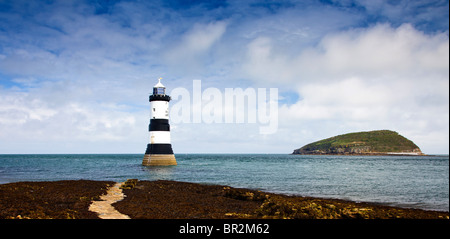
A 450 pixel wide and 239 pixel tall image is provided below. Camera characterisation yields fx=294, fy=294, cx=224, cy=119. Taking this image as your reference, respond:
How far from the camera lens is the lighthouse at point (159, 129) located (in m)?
51.2

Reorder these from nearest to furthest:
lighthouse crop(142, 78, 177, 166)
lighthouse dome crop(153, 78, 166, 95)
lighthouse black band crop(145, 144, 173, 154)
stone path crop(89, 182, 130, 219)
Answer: stone path crop(89, 182, 130, 219) → lighthouse crop(142, 78, 177, 166) → lighthouse dome crop(153, 78, 166, 95) → lighthouse black band crop(145, 144, 173, 154)

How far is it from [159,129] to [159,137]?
149cm

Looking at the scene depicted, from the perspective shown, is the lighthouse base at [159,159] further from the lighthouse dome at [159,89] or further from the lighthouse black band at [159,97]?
the lighthouse dome at [159,89]

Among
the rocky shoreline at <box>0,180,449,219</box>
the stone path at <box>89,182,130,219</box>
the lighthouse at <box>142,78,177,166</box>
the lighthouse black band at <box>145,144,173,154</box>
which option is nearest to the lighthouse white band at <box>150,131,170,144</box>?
the lighthouse at <box>142,78,177,166</box>

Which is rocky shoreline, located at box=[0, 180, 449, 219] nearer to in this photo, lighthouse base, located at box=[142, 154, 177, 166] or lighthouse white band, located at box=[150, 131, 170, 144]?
lighthouse white band, located at box=[150, 131, 170, 144]

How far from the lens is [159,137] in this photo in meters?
51.6

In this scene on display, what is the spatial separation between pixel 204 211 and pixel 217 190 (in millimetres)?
9113

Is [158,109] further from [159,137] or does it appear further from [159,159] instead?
[159,159]

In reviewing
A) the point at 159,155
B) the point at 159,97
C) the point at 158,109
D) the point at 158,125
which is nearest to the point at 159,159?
the point at 159,155

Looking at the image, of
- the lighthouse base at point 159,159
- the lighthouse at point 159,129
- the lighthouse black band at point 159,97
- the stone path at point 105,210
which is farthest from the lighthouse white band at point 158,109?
the stone path at point 105,210

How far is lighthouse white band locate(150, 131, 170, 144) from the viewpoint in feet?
169
